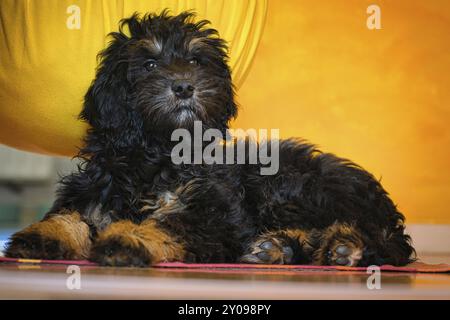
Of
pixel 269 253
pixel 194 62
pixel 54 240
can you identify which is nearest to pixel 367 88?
pixel 194 62

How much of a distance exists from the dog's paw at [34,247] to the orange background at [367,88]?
2.83 m

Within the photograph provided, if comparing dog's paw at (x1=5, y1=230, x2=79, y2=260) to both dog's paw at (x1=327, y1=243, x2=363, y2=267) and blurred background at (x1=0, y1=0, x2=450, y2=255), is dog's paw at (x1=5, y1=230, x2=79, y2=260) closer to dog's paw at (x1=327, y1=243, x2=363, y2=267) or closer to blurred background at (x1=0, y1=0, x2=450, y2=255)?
dog's paw at (x1=327, y1=243, x2=363, y2=267)

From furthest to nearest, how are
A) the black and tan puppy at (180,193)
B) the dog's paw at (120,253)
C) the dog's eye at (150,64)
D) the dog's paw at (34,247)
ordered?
the dog's eye at (150,64)
the black and tan puppy at (180,193)
the dog's paw at (34,247)
the dog's paw at (120,253)

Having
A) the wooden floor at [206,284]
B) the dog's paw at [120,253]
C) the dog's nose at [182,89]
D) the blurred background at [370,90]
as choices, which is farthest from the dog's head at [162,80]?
the blurred background at [370,90]

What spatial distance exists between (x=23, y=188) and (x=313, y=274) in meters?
10.0

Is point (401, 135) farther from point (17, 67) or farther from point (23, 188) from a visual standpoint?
→ point (23, 188)

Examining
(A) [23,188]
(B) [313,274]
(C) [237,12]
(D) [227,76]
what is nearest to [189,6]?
(C) [237,12]

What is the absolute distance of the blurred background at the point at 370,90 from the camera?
18.6ft

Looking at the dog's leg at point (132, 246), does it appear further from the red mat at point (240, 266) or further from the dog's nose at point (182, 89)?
the dog's nose at point (182, 89)

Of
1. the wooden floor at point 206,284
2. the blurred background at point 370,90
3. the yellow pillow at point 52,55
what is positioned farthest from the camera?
the blurred background at point 370,90

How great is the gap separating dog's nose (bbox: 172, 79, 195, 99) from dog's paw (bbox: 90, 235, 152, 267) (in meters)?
0.70

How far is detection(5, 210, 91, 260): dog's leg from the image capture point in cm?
296

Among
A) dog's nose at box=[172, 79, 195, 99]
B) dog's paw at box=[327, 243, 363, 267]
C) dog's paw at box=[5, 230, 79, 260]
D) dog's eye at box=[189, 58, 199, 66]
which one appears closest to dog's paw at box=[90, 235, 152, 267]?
dog's paw at box=[5, 230, 79, 260]

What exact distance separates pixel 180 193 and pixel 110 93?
57 centimetres
